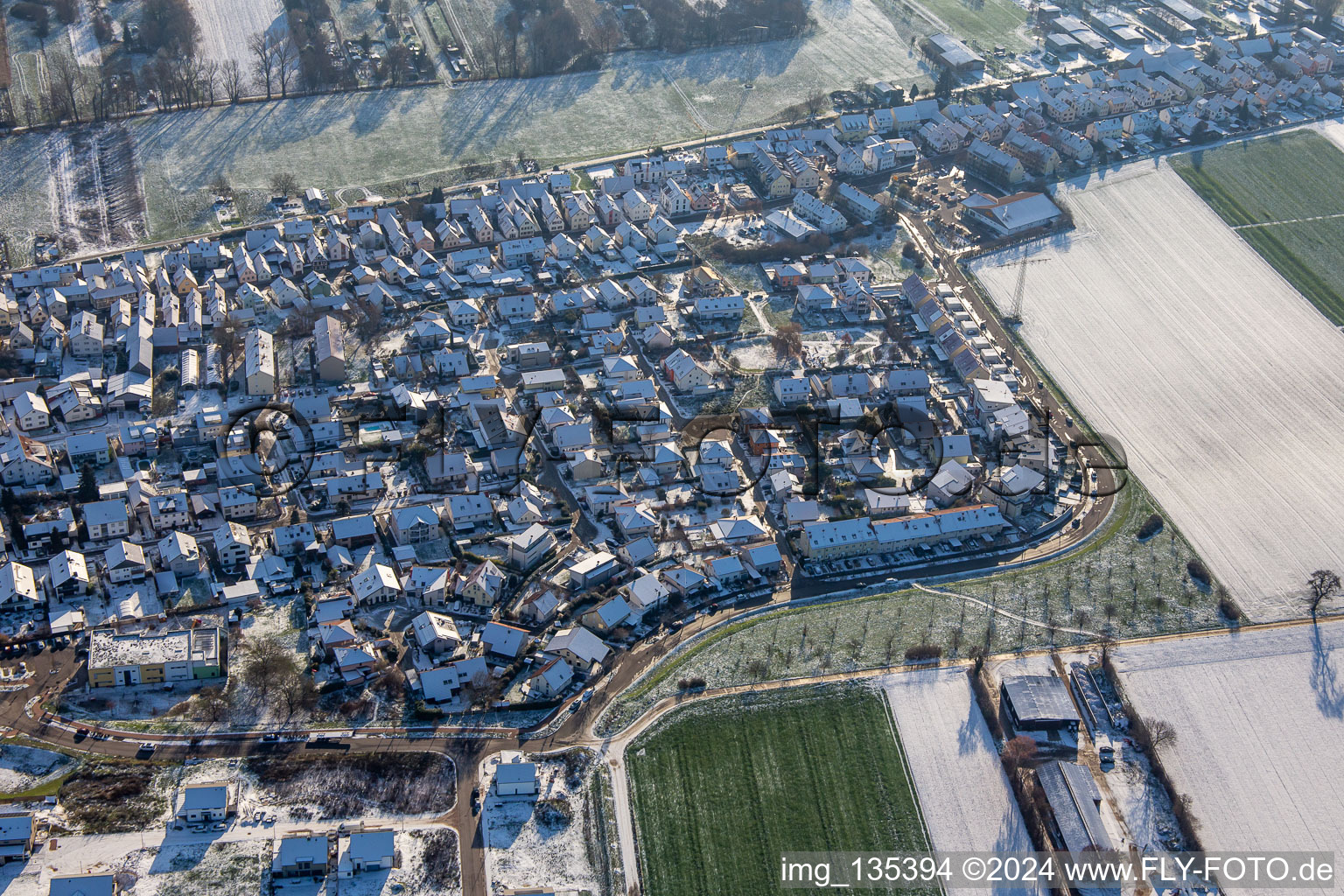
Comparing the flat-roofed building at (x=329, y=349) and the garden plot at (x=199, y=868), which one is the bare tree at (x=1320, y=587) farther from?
the flat-roofed building at (x=329, y=349)

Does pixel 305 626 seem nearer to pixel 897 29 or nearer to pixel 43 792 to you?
pixel 43 792

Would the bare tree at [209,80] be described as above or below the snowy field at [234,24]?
below

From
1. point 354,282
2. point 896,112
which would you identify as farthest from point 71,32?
point 896,112

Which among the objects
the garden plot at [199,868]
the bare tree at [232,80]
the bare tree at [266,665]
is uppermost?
the bare tree at [232,80]

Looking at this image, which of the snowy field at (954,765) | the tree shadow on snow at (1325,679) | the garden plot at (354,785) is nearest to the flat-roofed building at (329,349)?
the garden plot at (354,785)

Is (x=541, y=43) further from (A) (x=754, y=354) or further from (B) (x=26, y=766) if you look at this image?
(B) (x=26, y=766)

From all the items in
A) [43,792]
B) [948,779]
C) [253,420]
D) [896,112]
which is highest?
[896,112]
